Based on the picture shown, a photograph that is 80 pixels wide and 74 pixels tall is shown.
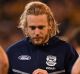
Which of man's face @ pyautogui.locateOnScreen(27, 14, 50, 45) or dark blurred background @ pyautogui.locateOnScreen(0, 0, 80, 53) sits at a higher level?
man's face @ pyautogui.locateOnScreen(27, 14, 50, 45)

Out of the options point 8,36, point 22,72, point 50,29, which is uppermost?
point 50,29

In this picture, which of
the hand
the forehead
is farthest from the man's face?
the hand

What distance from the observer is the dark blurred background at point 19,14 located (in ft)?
29.7

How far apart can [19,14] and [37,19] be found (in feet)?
15.6

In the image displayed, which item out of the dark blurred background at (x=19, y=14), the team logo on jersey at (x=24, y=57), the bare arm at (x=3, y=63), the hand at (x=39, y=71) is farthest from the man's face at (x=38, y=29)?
the dark blurred background at (x=19, y=14)

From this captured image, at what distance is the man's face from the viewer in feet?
15.6

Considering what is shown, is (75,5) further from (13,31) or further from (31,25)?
(31,25)

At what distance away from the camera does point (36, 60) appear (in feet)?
15.9

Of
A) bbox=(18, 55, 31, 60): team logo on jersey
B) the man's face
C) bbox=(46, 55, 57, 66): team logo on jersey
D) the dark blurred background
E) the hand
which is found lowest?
the dark blurred background

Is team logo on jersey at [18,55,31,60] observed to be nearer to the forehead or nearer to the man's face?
the man's face

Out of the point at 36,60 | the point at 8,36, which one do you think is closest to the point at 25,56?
the point at 36,60

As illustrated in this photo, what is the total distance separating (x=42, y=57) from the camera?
15.9 ft

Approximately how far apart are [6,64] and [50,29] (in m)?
0.61

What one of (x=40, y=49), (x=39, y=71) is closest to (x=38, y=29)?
(x=40, y=49)
